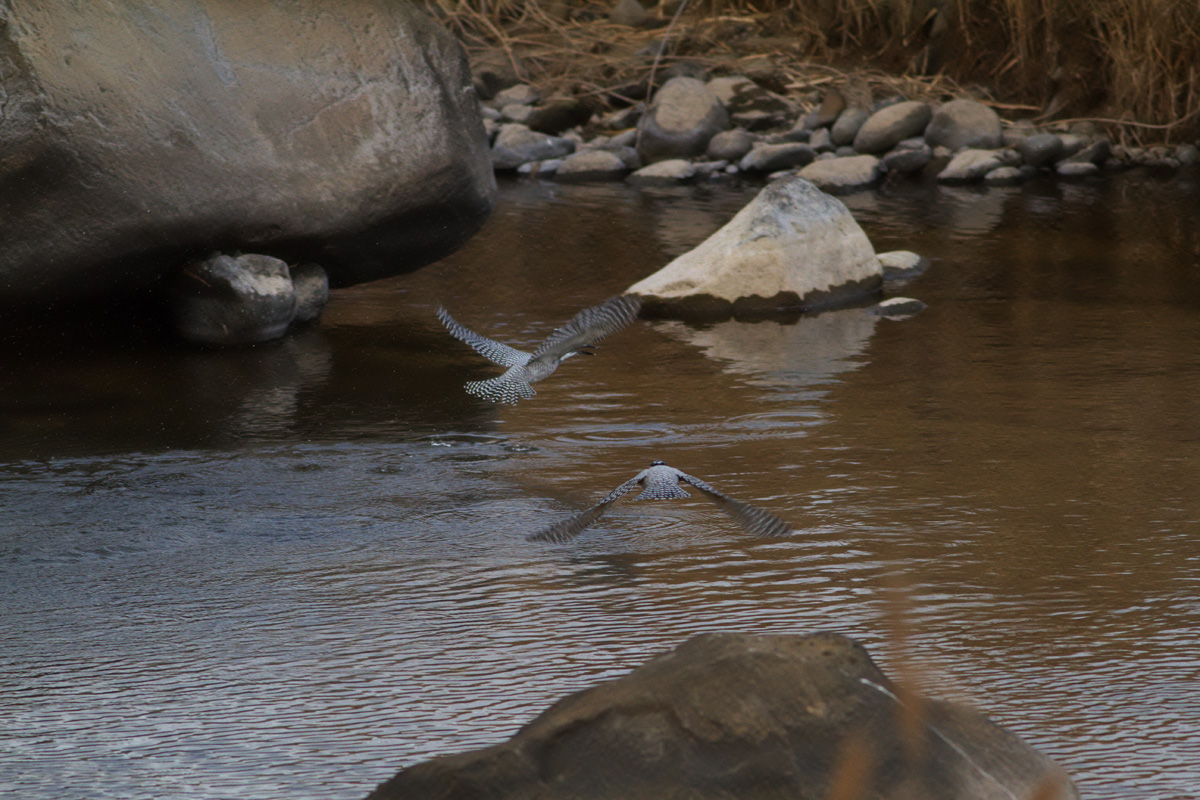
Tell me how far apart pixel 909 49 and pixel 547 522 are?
9675 millimetres

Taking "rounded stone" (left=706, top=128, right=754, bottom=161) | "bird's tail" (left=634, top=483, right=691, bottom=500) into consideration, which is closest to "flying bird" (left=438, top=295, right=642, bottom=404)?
"bird's tail" (left=634, top=483, right=691, bottom=500)

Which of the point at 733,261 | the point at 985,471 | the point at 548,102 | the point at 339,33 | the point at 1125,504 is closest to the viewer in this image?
the point at 1125,504

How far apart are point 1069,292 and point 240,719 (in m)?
4.86

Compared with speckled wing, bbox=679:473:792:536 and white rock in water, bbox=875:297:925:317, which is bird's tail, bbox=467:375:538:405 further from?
white rock in water, bbox=875:297:925:317

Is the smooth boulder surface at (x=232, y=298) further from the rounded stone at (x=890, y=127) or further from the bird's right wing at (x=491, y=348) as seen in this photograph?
the rounded stone at (x=890, y=127)

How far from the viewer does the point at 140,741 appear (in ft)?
8.94

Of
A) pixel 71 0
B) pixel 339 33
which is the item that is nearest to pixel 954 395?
pixel 339 33

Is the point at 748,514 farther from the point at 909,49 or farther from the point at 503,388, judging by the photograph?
the point at 909,49

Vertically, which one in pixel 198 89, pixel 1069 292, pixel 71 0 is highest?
pixel 71 0

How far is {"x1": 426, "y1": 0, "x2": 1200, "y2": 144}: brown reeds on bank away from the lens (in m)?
10.6

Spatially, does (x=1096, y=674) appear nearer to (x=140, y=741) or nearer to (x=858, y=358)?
(x=140, y=741)

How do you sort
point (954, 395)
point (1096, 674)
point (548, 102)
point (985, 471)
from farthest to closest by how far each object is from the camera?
point (548, 102) < point (954, 395) < point (985, 471) < point (1096, 674)

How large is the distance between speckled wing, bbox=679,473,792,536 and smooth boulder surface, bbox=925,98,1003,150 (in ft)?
26.2

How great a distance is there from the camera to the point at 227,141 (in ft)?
18.1
